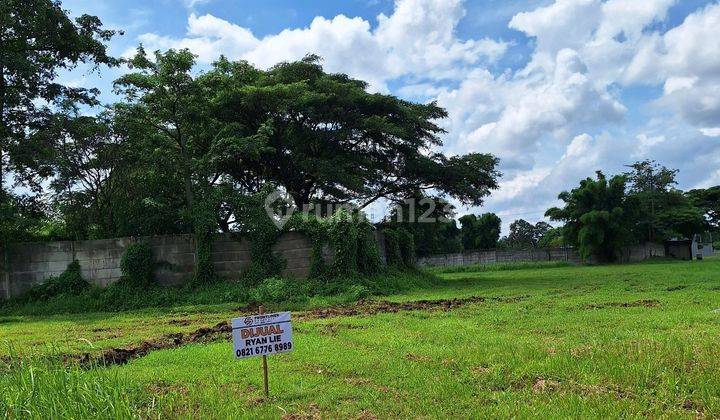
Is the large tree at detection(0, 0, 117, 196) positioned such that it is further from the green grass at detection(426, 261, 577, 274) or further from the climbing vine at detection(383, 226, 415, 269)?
the green grass at detection(426, 261, 577, 274)

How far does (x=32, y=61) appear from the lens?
58.8 ft

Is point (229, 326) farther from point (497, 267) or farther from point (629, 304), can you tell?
point (497, 267)

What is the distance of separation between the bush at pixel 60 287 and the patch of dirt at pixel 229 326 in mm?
6560

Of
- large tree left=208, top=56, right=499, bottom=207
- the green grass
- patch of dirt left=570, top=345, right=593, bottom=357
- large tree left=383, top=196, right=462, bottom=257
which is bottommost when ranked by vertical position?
the green grass

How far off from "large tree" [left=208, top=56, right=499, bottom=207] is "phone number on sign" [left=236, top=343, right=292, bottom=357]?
50.6 ft

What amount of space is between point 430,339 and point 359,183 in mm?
14642

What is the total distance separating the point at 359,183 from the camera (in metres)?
22.6

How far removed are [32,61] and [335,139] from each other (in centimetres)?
1115

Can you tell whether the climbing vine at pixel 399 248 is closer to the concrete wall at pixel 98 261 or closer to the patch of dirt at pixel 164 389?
the concrete wall at pixel 98 261

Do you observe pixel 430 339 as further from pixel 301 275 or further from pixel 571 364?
pixel 301 275

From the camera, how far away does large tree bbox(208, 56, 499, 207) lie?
2169 cm

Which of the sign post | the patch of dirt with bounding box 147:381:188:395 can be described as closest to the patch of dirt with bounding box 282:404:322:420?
the sign post

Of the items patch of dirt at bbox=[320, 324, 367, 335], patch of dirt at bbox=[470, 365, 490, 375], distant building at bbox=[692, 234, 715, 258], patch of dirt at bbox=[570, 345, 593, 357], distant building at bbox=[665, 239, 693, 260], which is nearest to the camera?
patch of dirt at bbox=[470, 365, 490, 375]

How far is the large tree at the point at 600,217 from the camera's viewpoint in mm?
38625
